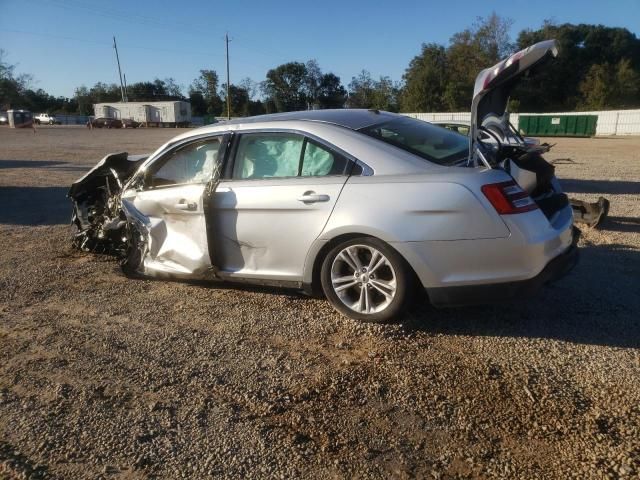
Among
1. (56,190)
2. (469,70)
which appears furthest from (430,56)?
(56,190)

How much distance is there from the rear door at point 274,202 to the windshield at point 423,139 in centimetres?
41

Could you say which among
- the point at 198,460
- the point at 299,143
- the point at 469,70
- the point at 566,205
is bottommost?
the point at 198,460

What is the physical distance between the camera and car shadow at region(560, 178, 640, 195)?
9.57 metres

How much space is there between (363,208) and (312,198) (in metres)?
0.41

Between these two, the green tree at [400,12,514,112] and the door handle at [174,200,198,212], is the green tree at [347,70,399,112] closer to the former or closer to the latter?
the green tree at [400,12,514,112]

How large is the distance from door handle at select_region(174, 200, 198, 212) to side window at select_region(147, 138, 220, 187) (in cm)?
22

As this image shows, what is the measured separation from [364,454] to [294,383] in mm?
743

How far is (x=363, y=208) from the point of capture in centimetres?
340

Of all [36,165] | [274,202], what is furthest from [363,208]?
[36,165]

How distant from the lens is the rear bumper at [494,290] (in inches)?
125

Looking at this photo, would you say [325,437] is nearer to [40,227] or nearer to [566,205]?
[566,205]

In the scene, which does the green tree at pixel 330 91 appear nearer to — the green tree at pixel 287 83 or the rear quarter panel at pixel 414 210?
the green tree at pixel 287 83

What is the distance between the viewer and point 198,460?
2318 mm

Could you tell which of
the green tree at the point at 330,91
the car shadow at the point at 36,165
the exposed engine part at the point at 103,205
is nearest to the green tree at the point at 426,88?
the green tree at the point at 330,91
